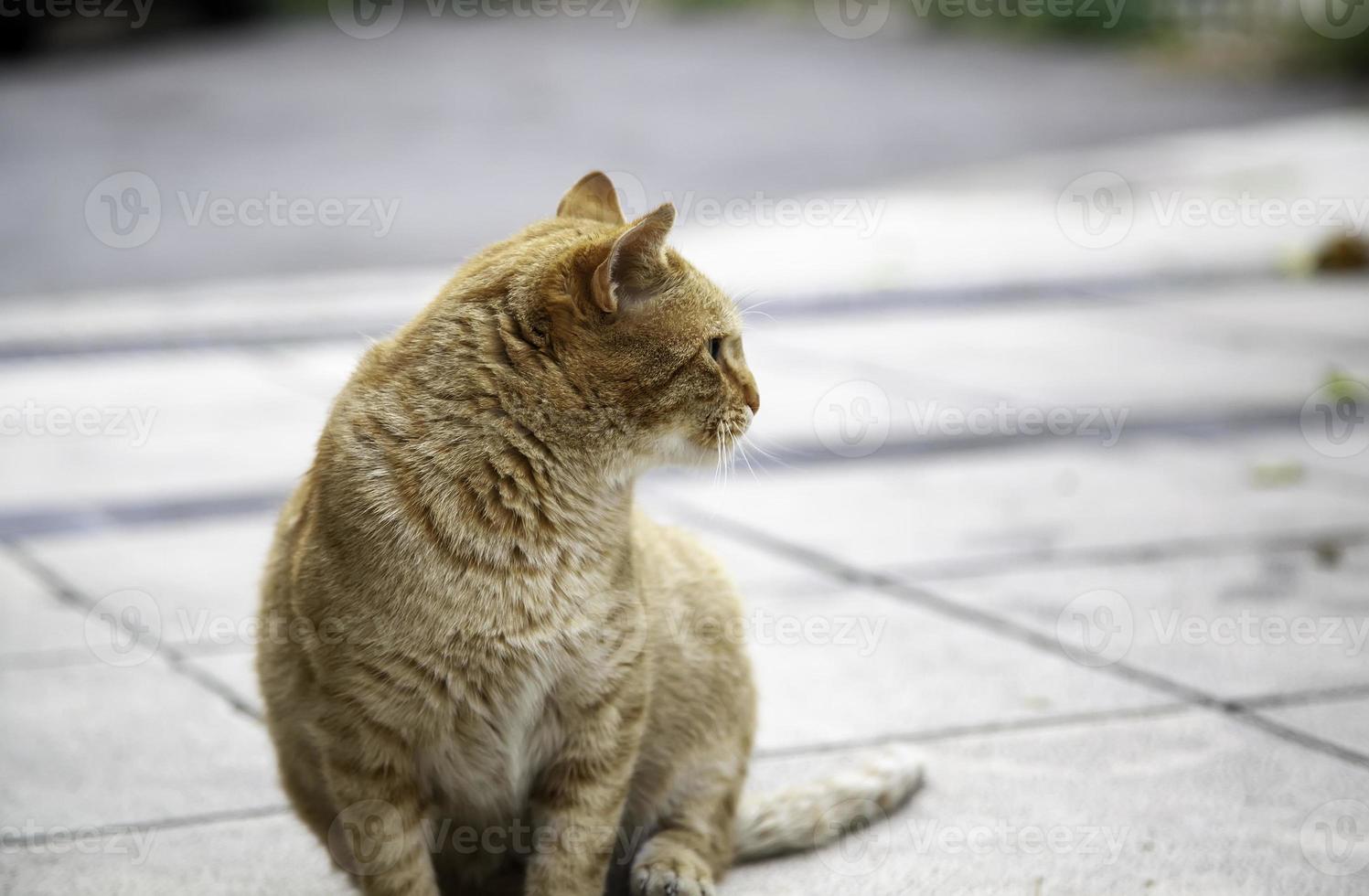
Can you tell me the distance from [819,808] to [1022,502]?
9.29 ft

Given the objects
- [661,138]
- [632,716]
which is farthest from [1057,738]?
[661,138]

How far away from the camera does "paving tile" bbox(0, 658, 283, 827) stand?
3.70 meters

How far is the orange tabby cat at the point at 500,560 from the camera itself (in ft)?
9.22

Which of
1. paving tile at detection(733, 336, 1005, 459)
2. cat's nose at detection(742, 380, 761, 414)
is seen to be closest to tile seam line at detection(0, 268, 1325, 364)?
paving tile at detection(733, 336, 1005, 459)

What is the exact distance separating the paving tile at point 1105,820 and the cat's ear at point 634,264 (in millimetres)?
1327

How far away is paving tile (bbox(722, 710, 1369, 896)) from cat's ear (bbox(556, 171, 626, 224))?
146 cm

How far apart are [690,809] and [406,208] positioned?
9.24 metres

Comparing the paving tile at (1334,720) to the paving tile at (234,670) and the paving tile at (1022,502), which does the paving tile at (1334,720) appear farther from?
the paving tile at (234,670)

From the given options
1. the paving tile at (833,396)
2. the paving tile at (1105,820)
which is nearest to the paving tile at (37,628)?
the paving tile at (1105,820)

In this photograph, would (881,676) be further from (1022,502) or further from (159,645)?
(159,645)

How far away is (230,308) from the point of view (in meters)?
9.28

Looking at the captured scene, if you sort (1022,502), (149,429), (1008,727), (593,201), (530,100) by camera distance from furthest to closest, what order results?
(530,100) < (149,429) < (1022,502) < (1008,727) < (593,201)

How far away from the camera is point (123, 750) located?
3992mm

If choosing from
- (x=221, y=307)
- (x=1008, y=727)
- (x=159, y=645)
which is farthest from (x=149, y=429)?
(x=1008, y=727)
